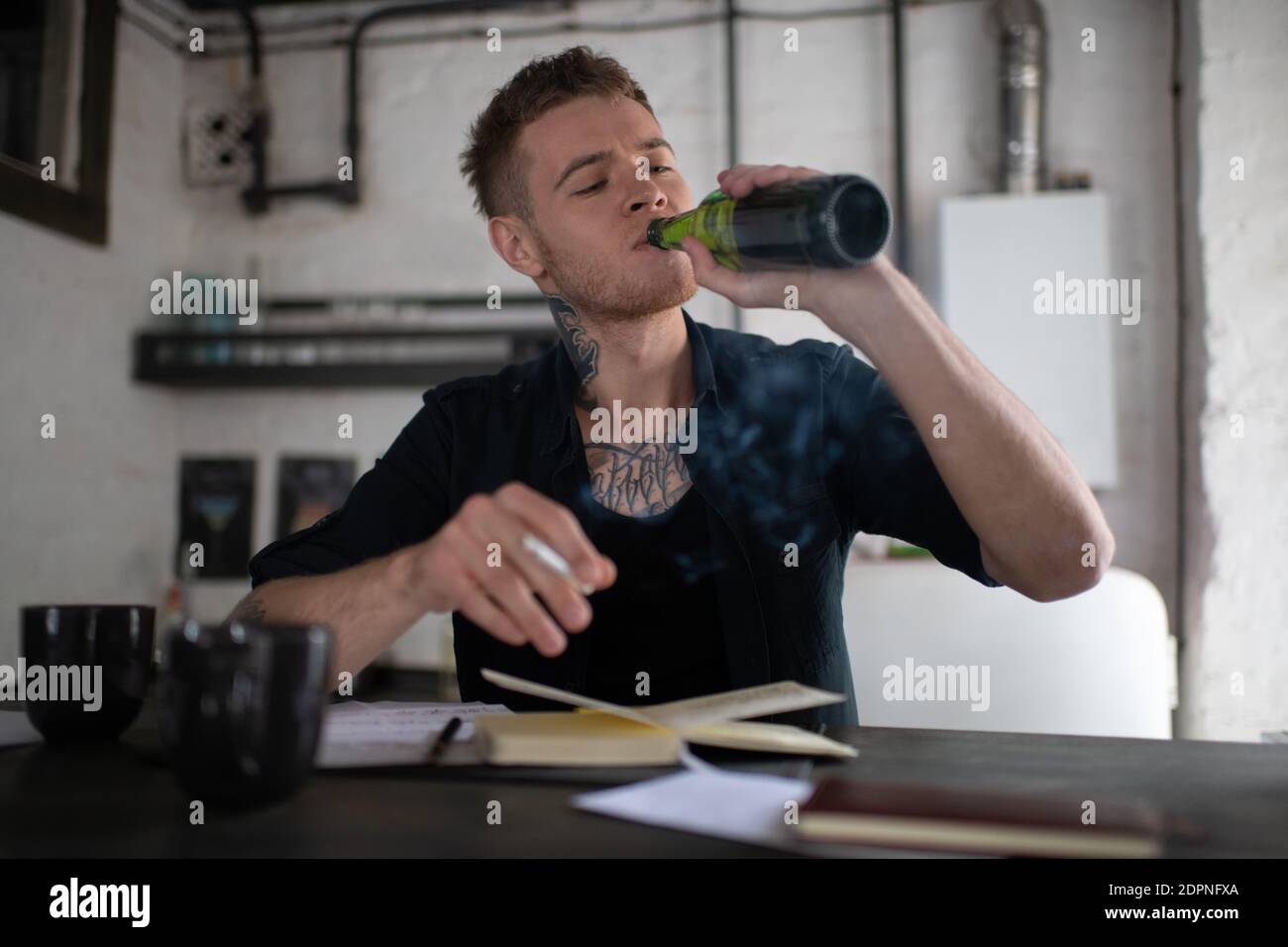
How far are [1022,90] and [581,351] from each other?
1.90 metres

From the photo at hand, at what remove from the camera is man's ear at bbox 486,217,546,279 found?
1.68m

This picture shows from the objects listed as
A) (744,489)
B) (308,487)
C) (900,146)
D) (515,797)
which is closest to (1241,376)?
(900,146)

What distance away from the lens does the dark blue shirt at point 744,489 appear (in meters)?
1.29

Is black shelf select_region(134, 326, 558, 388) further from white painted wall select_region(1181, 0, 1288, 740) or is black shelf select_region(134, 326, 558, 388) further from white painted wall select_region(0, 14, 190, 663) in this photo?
white painted wall select_region(1181, 0, 1288, 740)

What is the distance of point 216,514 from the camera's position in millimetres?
3414

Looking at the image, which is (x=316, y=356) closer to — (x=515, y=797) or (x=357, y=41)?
(x=357, y=41)

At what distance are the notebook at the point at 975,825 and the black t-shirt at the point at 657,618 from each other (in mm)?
698

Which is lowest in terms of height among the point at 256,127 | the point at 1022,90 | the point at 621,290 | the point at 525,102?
the point at 621,290

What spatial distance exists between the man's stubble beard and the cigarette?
0.76 meters

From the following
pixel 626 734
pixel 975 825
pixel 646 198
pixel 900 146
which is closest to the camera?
pixel 975 825

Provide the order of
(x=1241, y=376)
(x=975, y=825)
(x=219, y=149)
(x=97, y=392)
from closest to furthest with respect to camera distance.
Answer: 1. (x=975, y=825)
2. (x=1241, y=376)
3. (x=97, y=392)
4. (x=219, y=149)

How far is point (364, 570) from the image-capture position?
3.21 ft
